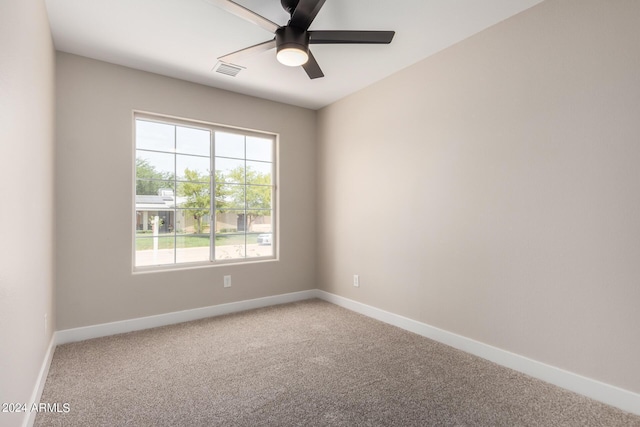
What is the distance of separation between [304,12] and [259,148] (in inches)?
92.9

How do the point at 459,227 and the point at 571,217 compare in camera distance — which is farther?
the point at 459,227

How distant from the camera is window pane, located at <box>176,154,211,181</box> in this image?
11.7 ft

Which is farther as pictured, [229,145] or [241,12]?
[229,145]

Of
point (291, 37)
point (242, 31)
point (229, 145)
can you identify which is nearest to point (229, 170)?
point (229, 145)

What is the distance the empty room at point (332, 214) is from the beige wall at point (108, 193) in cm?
2

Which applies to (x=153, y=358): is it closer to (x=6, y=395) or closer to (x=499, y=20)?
(x=6, y=395)

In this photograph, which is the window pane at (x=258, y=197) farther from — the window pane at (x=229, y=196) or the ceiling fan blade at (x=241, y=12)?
the ceiling fan blade at (x=241, y=12)

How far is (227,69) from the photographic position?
321 centimetres

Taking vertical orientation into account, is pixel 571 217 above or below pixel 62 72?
→ below

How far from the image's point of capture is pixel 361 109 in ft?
12.4

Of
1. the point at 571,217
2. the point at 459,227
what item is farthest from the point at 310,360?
the point at 571,217

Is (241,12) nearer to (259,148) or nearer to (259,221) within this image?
(259,148)

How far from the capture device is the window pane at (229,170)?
3.85 meters

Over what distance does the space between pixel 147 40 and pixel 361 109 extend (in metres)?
2.23
